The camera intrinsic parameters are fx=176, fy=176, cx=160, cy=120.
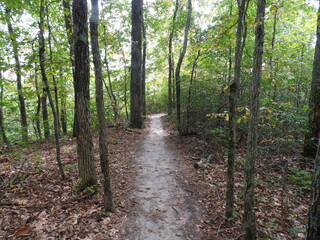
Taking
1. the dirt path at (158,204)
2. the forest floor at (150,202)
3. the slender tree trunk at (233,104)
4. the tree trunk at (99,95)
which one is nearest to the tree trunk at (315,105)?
the forest floor at (150,202)

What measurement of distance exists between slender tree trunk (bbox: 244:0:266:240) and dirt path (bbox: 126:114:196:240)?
4.08 feet

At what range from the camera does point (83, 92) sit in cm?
429

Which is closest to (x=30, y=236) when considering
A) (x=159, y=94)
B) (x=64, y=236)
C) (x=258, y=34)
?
(x=64, y=236)

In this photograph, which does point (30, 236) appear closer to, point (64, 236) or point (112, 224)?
point (64, 236)

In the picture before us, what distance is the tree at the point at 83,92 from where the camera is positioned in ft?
13.4

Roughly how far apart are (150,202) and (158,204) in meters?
0.22

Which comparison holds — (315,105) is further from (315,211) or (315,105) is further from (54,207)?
(54,207)

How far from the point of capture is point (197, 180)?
580cm

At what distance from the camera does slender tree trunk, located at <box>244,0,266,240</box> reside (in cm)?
288

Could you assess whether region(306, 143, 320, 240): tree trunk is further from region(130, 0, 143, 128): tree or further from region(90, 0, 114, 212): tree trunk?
region(130, 0, 143, 128): tree

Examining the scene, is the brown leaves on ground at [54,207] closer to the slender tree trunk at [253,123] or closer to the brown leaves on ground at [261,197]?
the brown leaves on ground at [261,197]

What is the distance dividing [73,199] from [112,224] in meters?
1.32

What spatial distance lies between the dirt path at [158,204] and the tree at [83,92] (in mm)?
1461

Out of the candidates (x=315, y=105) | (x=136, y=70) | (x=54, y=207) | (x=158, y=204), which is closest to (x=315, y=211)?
(x=158, y=204)
